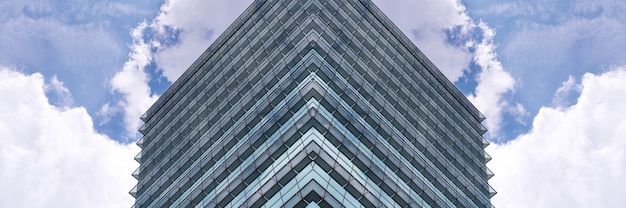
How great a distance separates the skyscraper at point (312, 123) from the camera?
172 ft

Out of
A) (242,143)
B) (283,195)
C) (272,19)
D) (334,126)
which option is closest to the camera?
(283,195)

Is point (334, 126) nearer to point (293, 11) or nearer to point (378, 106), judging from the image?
point (378, 106)

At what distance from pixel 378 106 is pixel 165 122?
2446cm

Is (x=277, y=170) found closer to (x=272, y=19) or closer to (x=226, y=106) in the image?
(x=226, y=106)

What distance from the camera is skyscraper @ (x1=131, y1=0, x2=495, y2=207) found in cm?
5228

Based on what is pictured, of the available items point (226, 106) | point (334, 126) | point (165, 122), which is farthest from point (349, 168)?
point (165, 122)

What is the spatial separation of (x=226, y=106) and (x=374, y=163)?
55.2 feet

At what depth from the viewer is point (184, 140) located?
230ft

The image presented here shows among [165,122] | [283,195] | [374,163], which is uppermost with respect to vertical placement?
[165,122]

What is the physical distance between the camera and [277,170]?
51594 mm

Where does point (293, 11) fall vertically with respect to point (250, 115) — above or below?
above

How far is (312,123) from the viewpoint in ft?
173

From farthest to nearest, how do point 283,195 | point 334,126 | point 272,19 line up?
point 272,19
point 334,126
point 283,195

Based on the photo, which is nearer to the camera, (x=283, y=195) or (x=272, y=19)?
(x=283, y=195)
